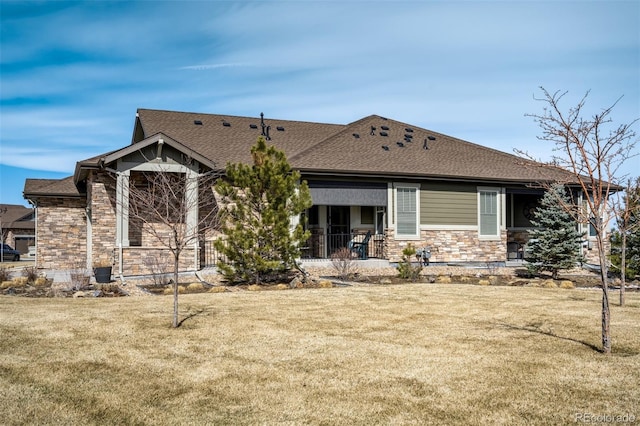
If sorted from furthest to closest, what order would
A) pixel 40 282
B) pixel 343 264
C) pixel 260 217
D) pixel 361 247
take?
pixel 361 247
pixel 343 264
pixel 260 217
pixel 40 282

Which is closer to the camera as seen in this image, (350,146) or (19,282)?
(19,282)

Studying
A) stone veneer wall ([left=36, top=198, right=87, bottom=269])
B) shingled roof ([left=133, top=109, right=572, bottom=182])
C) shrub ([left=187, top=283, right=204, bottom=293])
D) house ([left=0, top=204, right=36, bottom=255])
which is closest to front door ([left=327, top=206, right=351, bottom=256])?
shingled roof ([left=133, top=109, right=572, bottom=182])

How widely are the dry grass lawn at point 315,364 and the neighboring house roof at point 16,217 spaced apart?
38835mm

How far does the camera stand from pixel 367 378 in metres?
5.77

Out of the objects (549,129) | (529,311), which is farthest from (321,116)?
(549,129)

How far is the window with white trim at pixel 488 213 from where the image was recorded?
19.6 metres

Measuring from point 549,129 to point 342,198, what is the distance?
35.9ft

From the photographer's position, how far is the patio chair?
738 inches

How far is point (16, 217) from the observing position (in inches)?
1890

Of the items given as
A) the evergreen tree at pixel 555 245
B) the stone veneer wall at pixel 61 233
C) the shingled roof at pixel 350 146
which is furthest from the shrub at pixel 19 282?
the evergreen tree at pixel 555 245

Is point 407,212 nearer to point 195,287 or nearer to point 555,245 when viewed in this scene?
point 555,245

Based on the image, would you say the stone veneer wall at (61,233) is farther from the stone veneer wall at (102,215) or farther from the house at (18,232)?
the house at (18,232)

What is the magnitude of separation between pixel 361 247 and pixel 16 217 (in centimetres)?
4080

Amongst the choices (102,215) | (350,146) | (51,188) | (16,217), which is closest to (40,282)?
(102,215)
